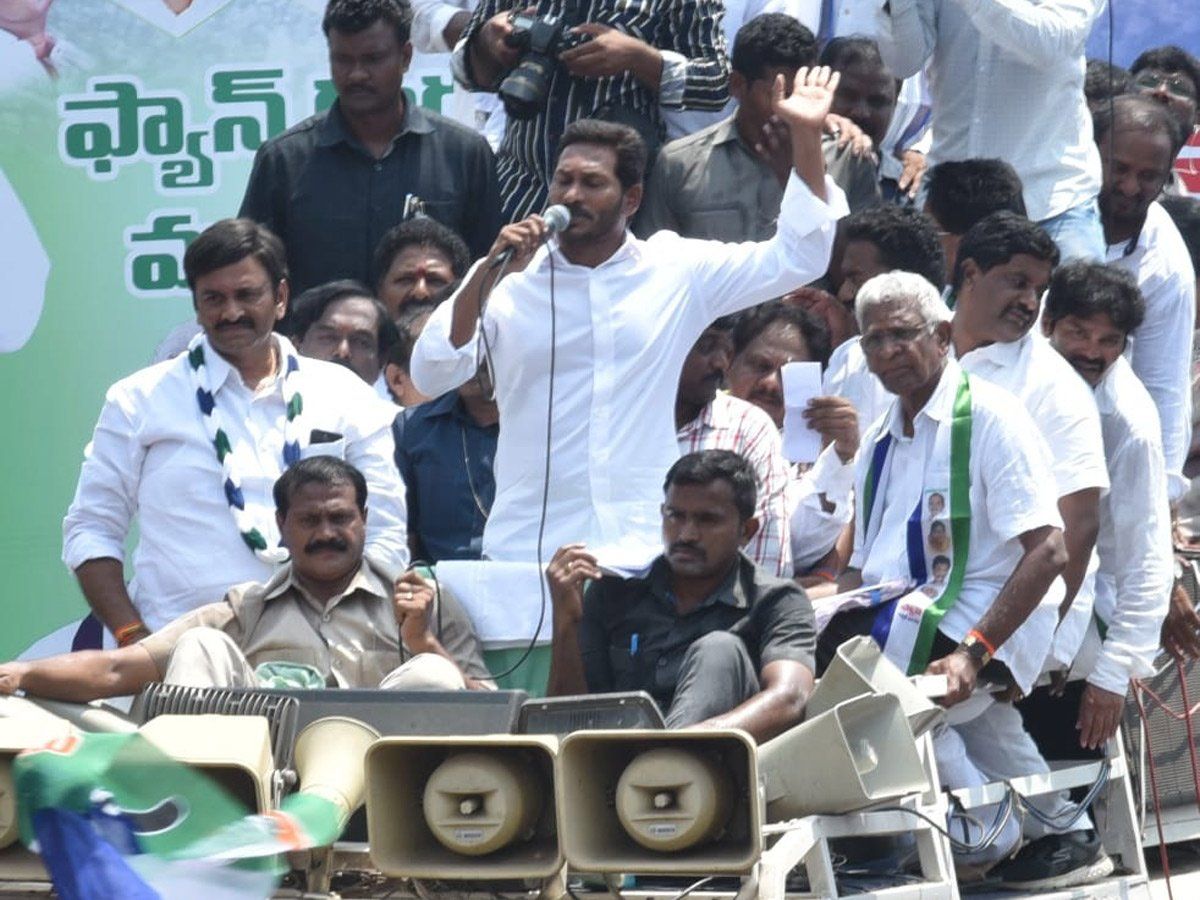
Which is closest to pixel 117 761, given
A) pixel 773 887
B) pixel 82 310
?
pixel 773 887

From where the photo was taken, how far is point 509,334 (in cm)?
745

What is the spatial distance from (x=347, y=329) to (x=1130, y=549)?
8.43 ft

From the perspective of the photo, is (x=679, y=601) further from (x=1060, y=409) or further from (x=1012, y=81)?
(x=1012, y=81)

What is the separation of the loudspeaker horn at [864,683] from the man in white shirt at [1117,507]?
1190 millimetres

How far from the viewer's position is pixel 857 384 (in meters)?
8.10

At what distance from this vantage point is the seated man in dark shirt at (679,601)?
6875mm

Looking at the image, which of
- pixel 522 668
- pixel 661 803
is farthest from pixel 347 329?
pixel 661 803

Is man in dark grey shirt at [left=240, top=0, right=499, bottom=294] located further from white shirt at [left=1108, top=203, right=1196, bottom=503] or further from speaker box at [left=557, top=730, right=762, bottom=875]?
speaker box at [left=557, top=730, right=762, bottom=875]

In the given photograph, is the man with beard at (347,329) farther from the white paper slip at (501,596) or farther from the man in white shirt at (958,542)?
the man in white shirt at (958,542)

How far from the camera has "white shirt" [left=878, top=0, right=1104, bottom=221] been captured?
29.5ft

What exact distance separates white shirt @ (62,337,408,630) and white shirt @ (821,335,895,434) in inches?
53.3

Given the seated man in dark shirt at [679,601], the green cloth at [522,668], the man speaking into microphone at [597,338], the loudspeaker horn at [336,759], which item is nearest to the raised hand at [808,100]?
the man speaking into microphone at [597,338]

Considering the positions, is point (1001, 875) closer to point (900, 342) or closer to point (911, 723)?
point (911, 723)

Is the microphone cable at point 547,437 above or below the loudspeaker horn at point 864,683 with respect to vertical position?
above
